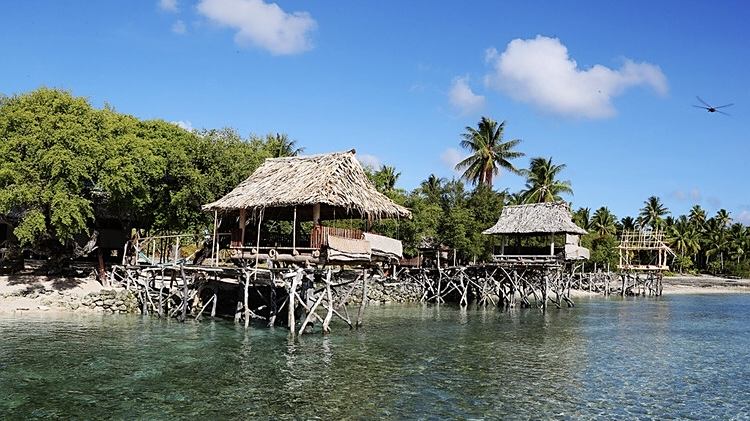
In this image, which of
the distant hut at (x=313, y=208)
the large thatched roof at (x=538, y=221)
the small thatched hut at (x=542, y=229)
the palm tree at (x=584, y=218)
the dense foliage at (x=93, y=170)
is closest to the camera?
the distant hut at (x=313, y=208)

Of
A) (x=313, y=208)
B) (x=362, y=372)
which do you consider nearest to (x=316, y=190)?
(x=313, y=208)

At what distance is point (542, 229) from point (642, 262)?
46168 millimetres

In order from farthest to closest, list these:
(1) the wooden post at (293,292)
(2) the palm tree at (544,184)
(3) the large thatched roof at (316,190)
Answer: (2) the palm tree at (544,184) < (3) the large thatched roof at (316,190) < (1) the wooden post at (293,292)

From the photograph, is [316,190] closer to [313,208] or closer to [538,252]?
[313,208]

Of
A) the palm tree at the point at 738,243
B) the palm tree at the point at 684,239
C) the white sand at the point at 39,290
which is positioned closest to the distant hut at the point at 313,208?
the white sand at the point at 39,290

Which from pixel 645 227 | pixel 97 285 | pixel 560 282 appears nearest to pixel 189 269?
pixel 97 285

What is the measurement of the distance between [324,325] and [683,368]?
11369 millimetres

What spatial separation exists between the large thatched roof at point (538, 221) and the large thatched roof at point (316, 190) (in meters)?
16.0

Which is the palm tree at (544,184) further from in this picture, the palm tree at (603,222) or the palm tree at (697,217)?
the palm tree at (697,217)

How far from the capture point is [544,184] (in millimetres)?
59719

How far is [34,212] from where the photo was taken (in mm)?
25906

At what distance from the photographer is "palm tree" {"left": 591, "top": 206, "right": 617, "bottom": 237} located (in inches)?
3120

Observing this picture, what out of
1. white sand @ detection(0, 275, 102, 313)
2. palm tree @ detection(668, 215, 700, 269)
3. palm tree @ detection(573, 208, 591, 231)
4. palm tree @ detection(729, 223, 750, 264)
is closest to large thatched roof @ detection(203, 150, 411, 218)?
white sand @ detection(0, 275, 102, 313)

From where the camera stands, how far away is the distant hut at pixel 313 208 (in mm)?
22188
